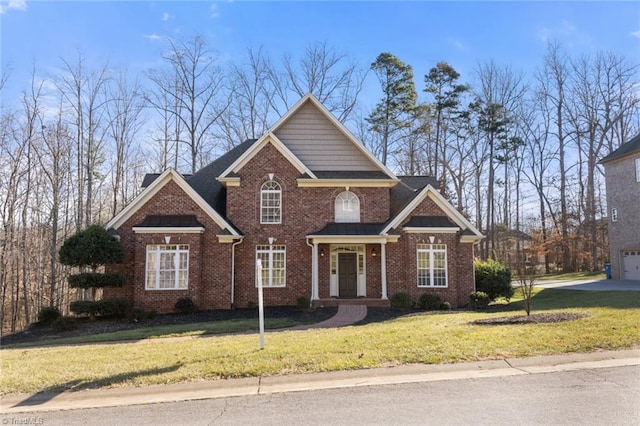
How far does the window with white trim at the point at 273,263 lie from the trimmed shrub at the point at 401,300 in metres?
4.84

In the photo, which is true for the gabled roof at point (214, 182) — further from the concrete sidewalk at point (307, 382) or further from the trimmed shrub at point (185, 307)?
the concrete sidewalk at point (307, 382)

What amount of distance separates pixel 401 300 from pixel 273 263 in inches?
228

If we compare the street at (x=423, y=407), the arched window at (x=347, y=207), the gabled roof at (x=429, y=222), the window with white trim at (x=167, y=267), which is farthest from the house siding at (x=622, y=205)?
the window with white trim at (x=167, y=267)

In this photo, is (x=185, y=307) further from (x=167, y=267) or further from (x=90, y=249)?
(x=90, y=249)

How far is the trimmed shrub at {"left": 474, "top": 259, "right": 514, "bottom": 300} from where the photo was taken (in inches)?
771

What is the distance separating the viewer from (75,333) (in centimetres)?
1398

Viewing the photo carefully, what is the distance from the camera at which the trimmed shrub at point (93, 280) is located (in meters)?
16.1

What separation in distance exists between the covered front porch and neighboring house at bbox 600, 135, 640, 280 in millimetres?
18039

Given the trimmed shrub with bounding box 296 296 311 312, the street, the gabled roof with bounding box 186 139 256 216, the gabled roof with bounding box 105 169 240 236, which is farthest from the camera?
the gabled roof with bounding box 186 139 256 216

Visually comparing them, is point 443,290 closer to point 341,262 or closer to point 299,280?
point 341,262

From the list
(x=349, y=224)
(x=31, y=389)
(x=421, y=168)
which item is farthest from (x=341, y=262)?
(x=421, y=168)

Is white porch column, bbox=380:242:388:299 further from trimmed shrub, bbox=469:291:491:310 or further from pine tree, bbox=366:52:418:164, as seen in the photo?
pine tree, bbox=366:52:418:164

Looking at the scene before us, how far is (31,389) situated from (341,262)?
13967mm

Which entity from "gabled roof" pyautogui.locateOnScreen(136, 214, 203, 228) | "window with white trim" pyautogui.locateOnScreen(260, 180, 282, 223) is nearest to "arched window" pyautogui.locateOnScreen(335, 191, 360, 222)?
"window with white trim" pyautogui.locateOnScreen(260, 180, 282, 223)
